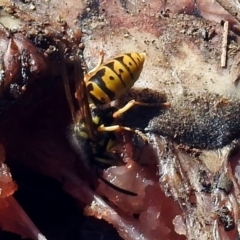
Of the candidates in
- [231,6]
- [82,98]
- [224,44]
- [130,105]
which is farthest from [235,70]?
[82,98]

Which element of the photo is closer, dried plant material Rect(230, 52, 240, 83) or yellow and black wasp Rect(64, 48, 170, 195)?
yellow and black wasp Rect(64, 48, 170, 195)

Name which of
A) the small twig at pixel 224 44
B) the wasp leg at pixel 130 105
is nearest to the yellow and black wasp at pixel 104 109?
the wasp leg at pixel 130 105

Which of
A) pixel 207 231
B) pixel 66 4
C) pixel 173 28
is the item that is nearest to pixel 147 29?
pixel 173 28

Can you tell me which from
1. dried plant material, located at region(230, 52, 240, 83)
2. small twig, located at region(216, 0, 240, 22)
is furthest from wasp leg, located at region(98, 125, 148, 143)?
small twig, located at region(216, 0, 240, 22)

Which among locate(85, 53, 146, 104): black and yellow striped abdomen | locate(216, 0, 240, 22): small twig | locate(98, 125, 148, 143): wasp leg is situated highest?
locate(216, 0, 240, 22): small twig

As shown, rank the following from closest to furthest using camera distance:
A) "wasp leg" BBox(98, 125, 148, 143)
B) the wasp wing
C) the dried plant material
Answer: the wasp wing
"wasp leg" BBox(98, 125, 148, 143)
the dried plant material

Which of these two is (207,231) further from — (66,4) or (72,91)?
(66,4)

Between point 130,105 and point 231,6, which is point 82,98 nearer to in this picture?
point 130,105

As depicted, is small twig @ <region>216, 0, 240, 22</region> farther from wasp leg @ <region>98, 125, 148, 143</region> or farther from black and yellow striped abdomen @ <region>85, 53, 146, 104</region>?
wasp leg @ <region>98, 125, 148, 143</region>

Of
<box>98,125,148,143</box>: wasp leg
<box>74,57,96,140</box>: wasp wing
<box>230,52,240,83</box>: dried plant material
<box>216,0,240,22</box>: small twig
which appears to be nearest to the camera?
<box>74,57,96,140</box>: wasp wing

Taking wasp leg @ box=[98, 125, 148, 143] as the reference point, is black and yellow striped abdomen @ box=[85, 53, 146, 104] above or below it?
above
